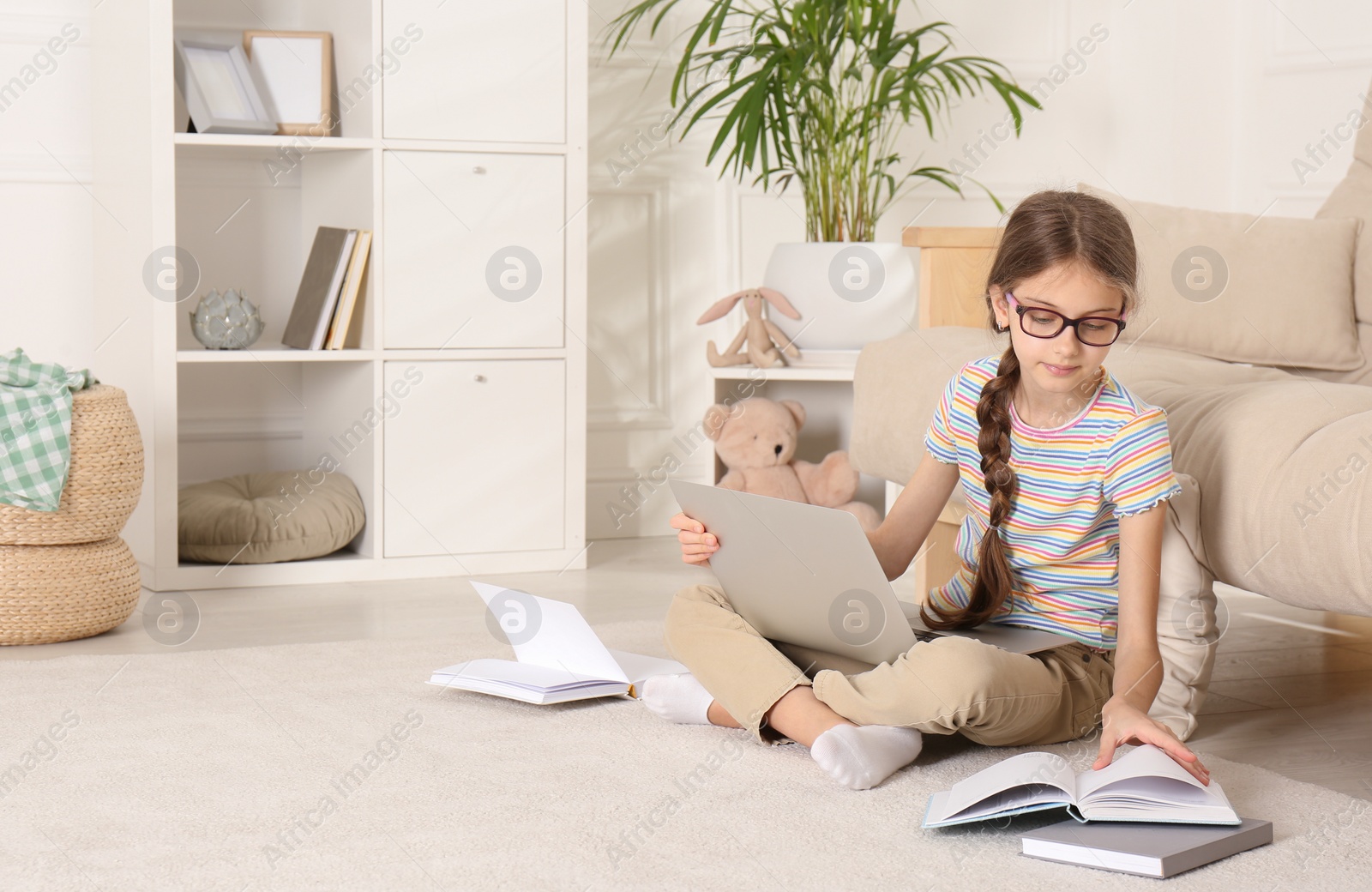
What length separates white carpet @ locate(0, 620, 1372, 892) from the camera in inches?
40.3

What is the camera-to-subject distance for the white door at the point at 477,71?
2.36 metres

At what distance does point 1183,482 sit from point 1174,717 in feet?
0.78

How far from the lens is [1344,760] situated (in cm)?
139

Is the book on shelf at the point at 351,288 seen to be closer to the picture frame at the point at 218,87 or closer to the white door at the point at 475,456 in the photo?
the white door at the point at 475,456

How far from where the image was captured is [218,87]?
2.34m

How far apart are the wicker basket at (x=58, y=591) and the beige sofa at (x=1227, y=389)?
1.08m

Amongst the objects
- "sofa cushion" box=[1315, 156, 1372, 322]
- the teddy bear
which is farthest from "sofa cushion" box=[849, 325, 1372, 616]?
the teddy bear

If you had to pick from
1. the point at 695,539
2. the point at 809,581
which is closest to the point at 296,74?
the point at 695,539

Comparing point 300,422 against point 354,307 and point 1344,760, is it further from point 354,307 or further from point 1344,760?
point 1344,760

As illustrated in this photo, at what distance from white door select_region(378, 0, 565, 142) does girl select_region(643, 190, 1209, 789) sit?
123cm

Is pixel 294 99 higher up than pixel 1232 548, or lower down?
higher up

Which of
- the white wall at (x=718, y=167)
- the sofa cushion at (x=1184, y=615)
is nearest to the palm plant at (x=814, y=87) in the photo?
the white wall at (x=718, y=167)

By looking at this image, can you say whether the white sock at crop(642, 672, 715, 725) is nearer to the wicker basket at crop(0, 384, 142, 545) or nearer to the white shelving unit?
the wicker basket at crop(0, 384, 142, 545)

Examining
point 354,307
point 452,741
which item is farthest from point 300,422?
point 452,741
